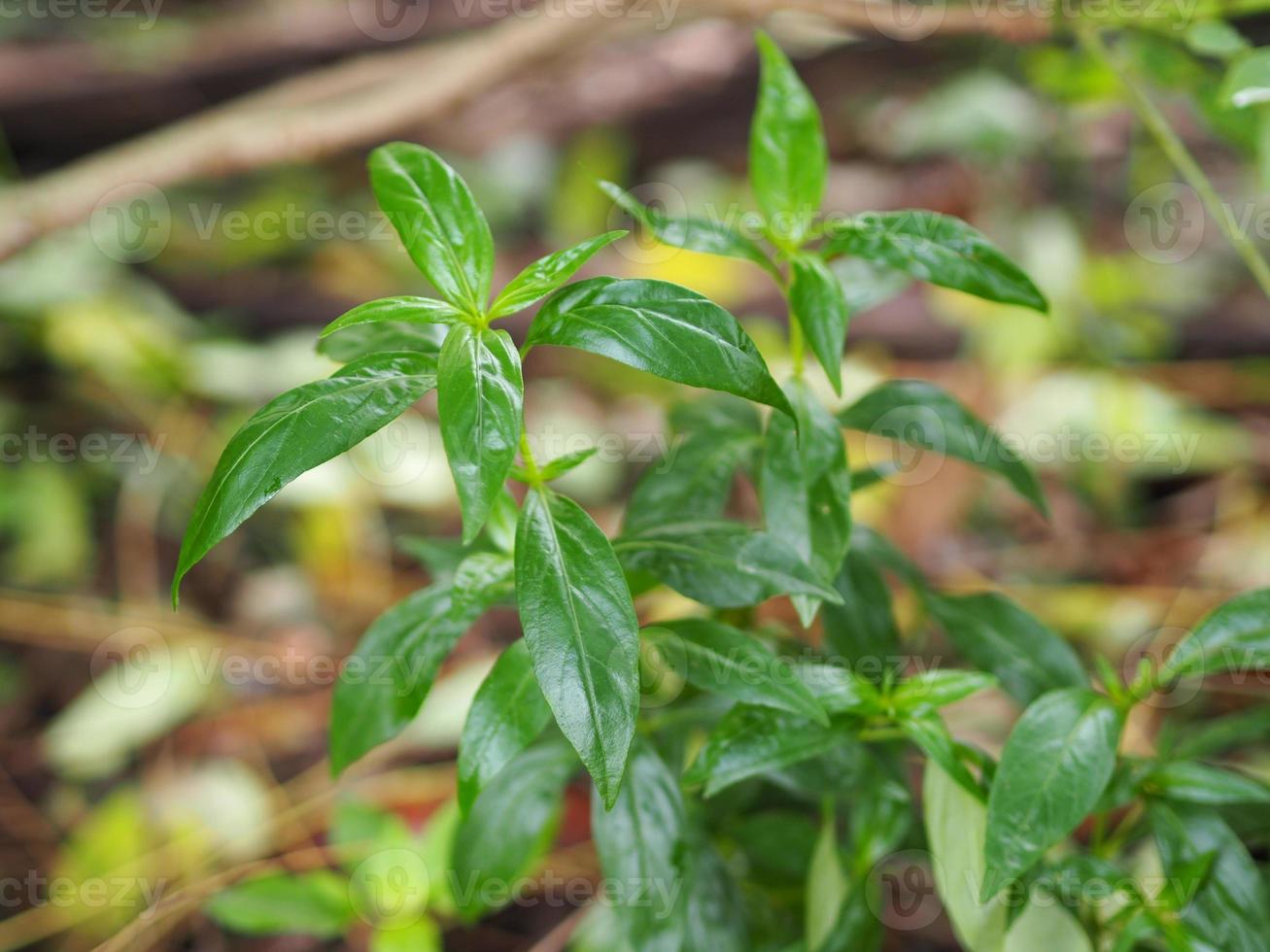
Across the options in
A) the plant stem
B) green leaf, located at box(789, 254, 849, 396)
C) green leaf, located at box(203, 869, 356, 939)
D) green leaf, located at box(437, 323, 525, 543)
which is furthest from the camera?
green leaf, located at box(203, 869, 356, 939)

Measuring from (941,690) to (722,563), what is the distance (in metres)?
0.24

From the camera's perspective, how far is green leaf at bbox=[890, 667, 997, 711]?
91 centimetres

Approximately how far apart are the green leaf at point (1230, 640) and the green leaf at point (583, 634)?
0.53 meters

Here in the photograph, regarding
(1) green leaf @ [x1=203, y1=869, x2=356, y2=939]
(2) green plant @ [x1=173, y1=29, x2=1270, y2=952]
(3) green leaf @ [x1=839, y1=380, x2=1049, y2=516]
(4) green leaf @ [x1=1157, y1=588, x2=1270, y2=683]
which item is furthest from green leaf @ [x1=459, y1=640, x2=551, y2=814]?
(1) green leaf @ [x1=203, y1=869, x2=356, y2=939]

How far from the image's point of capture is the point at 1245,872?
0.93 metres

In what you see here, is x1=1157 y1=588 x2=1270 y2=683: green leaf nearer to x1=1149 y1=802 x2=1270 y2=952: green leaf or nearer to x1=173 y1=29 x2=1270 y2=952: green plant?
x1=173 y1=29 x2=1270 y2=952: green plant

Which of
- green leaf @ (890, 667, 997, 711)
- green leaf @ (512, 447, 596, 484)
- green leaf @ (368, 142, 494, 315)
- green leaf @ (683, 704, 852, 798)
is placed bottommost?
green leaf @ (890, 667, 997, 711)

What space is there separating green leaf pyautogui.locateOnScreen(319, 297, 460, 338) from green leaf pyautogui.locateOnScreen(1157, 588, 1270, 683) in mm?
713

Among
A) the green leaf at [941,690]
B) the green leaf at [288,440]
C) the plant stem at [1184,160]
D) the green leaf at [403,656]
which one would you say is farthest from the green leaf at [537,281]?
the plant stem at [1184,160]

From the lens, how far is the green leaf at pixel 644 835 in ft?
3.06

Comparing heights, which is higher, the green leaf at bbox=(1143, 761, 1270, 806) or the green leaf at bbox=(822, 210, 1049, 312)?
the green leaf at bbox=(822, 210, 1049, 312)

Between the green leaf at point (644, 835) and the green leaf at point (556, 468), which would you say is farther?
the green leaf at point (644, 835)

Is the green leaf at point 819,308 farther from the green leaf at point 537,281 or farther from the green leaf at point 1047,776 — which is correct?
the green leaf at point 1047,776

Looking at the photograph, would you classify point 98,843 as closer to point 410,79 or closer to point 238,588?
point 238,588
